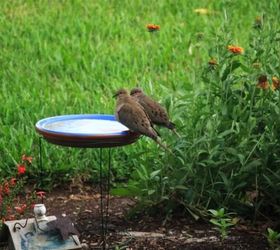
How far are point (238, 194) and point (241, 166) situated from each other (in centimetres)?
18

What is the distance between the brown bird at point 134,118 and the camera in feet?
12.5

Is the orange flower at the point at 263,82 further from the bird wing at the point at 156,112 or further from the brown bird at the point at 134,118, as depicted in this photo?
the brown bird at the point at 134,118

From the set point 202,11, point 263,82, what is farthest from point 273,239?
point 202,11

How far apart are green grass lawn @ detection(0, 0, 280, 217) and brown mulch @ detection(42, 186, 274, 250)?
8.0 inches

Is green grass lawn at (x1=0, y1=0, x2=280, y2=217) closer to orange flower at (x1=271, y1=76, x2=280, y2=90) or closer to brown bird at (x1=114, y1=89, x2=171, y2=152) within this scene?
orange flower at (x1=271, y1=76, x2=280, y2=90)

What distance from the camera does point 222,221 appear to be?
388 cm

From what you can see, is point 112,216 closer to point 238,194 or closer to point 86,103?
point 238,194

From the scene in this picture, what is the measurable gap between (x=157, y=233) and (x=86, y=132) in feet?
2.67

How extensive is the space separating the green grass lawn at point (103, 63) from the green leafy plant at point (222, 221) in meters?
0.17

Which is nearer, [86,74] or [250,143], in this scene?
[250,143]

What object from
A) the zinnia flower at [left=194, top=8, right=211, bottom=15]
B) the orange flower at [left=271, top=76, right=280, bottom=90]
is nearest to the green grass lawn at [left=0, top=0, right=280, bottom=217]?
the zinnia flower at [left=194, top=8, right=211, bottom=15]

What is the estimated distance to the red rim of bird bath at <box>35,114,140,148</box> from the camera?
12.1 feet

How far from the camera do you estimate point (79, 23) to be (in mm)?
8102

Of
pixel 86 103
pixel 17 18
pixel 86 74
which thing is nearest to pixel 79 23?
pixel 17 18
